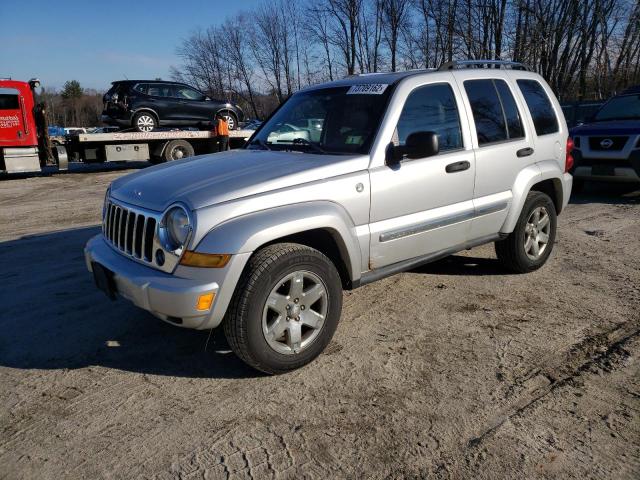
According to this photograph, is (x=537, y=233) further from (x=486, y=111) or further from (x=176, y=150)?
(x=176, y=150)

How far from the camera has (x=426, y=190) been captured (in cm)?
374

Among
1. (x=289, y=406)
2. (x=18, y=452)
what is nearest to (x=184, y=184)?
(x=289, y=406)

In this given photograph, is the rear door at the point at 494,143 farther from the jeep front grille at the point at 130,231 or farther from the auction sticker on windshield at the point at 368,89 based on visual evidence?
the jeep front grille at the point at 130,231

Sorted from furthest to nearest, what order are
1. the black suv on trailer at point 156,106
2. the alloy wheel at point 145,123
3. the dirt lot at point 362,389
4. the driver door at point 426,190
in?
the alloy wheel at point 145,123, the black suv on trailer at point 156,106, the driver door at point 426,190, the dirt lot at point 362,389

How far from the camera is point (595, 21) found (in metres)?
26.4

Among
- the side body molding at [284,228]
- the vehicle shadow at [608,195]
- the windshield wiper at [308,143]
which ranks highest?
the windshield wiper at [308,143]

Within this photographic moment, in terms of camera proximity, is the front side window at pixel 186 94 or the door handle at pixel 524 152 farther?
the front side window at pixel 186 94

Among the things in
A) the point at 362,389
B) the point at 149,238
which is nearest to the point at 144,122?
the point at 149,238

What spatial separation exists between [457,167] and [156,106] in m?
14.3

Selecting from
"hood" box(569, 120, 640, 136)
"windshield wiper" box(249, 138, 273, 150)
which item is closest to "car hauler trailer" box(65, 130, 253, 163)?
"hood" box(569, 120, 640, 136)

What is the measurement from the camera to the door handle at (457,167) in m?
3.87

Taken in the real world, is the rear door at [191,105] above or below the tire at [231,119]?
above

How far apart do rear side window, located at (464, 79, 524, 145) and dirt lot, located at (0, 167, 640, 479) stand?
137 cm

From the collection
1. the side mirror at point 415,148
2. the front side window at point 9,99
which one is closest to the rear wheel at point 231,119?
the front side window at point 9,99
